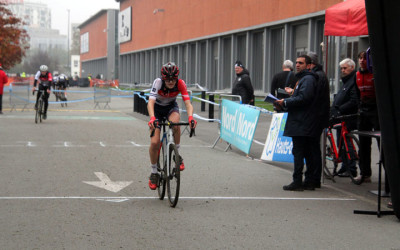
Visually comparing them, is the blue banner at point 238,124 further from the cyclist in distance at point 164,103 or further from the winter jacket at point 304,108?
the cyclist in distance at point 164,103

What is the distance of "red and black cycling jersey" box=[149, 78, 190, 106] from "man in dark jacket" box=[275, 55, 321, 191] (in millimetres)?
1547

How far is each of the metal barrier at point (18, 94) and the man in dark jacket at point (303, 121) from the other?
21.4 m

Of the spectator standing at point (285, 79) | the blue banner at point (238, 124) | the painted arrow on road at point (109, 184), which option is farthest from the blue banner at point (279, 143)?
the painted arrow on road at point (109, 184)

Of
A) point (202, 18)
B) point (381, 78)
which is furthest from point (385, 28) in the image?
point (202, 18)

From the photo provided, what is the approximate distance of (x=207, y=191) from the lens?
9.03 metres

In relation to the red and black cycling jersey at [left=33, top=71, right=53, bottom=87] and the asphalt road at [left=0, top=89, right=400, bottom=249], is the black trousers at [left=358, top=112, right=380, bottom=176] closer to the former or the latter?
the asphalt road at [left=0, top=89, right=400, bottom=249]

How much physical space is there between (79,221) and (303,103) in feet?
12.3

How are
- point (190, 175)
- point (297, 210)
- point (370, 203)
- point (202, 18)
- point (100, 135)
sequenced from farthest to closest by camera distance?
point (202, 18), point (100, 135), point (190, 175), point (370, 203), point (297, 210)

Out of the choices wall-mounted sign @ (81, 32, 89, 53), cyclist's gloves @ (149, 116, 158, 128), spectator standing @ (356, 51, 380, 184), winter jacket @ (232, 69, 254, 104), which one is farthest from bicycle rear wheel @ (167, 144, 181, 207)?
wall-mounted sign @ (81, 32, 89, 53)

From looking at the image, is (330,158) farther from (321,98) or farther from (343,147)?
(321,98)

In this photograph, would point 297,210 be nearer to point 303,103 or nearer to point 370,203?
point 370,203

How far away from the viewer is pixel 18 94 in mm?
30203

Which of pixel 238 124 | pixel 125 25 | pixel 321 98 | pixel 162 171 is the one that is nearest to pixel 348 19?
pixel 321 98

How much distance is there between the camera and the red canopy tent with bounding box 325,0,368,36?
413 inches
